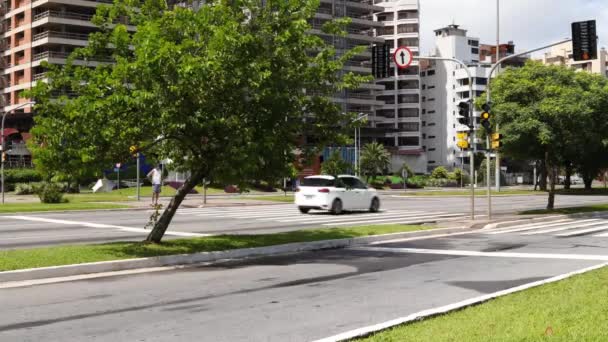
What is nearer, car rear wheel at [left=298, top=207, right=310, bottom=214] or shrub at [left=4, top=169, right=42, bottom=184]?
car rear wheel at [left=298, top=207, right=310, bottom=214]

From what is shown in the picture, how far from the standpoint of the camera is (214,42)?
11.3m

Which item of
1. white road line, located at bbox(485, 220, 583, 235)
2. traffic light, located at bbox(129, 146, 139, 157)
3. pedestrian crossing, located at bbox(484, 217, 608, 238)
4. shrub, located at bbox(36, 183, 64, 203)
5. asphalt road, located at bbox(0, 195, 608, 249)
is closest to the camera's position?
traffic light, located at bbox(129, 146, 139, 157)

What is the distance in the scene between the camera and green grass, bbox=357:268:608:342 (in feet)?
17.7

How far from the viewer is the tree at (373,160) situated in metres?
86.5

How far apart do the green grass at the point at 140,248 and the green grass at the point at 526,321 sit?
6672 mm

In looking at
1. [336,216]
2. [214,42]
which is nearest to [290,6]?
[214,42]

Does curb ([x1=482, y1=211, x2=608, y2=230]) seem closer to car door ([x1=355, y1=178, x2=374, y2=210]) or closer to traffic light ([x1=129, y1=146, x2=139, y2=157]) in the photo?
car door ([x1=355, y1=178, x2=374, y2=210])

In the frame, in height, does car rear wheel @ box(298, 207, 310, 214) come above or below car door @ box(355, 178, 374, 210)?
below

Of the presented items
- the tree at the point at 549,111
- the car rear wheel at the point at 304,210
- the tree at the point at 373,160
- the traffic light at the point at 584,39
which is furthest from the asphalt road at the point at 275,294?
the tree at the point at 373,160

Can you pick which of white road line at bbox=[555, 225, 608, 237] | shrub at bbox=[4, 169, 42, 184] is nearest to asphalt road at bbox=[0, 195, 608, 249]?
white road line at bbox=[555, 225, 608, 237]

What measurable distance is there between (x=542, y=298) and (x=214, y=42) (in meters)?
7.02

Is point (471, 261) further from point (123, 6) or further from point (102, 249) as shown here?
point (123, 6)

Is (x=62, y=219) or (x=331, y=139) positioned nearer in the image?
(x=331, y=139)

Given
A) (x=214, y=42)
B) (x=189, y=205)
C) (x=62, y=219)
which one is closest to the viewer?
(x=214, y=42)
